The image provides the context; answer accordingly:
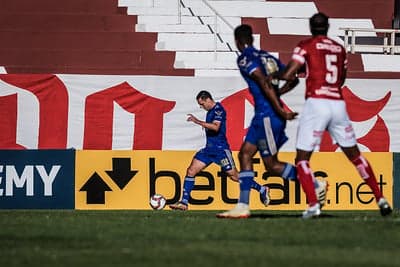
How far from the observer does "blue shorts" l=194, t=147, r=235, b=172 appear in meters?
19.8

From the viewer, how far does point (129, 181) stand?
21.4 meters

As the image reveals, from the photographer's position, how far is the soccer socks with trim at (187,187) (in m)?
19.5

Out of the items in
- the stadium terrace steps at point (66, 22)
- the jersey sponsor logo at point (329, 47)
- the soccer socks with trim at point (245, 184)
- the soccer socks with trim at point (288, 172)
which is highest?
the stadium terrace steps at point (66, 22)

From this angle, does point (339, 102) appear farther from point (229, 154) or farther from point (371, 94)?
point (371, 94)

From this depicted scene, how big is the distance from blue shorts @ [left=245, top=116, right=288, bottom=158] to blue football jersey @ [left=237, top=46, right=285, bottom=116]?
0.09 metres

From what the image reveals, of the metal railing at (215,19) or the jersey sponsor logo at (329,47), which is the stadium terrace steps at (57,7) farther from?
the jersey sponsor logo at (329,47)

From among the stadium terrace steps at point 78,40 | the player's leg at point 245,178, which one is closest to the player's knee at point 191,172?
the player's leg at point 245,178

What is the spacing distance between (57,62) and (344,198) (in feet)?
23.2

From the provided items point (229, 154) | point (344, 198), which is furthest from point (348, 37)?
point (229, 154)

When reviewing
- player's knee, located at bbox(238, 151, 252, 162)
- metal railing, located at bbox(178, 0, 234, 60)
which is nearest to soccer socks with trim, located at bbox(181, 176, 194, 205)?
player's knee, located at bbox(238, 151, 252, 162)

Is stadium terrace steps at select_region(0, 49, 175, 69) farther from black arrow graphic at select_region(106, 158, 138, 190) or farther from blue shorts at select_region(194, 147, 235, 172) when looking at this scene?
blue shorts at select_region(194, 147, 235, 172)

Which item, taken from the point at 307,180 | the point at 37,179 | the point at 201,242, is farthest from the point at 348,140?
the point at 37,179

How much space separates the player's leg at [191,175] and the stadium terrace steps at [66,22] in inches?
303

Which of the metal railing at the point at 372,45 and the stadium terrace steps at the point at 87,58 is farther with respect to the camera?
the metal railing at the point at 372,45
